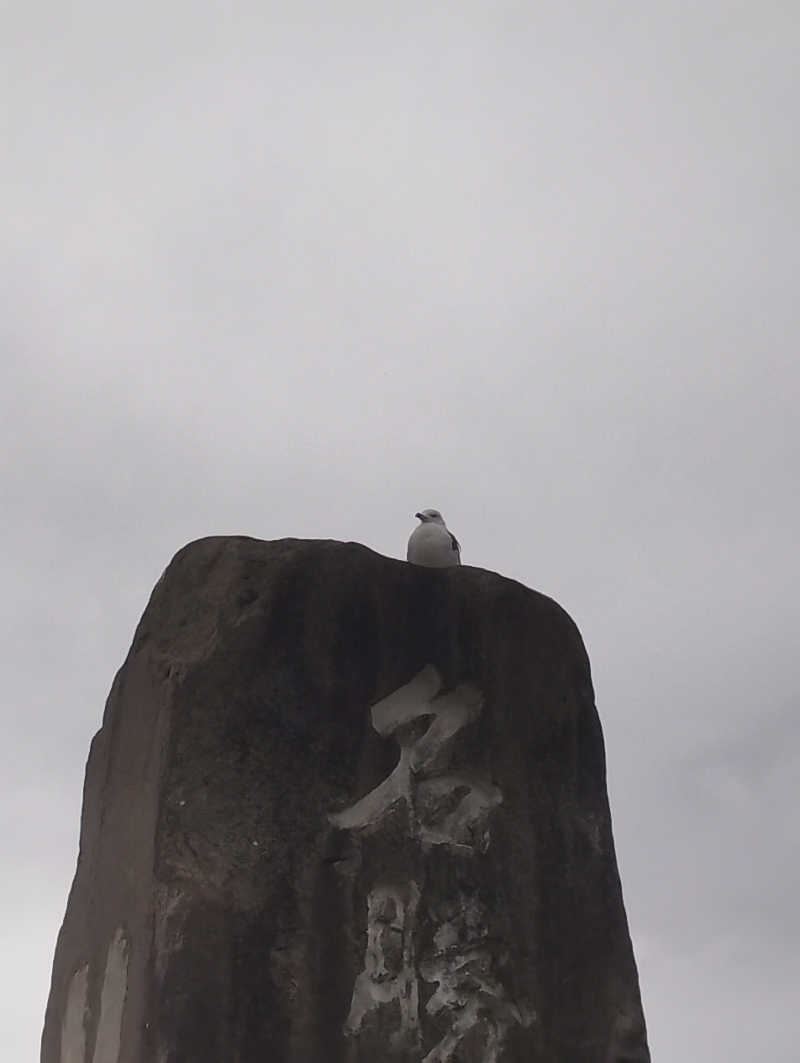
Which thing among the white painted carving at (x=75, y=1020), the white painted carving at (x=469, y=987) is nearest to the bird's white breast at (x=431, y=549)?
the white painted carving at (x=469, y=987)

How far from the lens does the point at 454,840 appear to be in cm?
550

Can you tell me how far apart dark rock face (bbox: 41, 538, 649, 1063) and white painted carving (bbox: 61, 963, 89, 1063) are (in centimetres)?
2

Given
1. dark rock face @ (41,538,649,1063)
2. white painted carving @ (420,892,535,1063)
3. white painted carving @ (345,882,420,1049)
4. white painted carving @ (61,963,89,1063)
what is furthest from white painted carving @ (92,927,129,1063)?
white painted carving @ (420,892,535,1063)

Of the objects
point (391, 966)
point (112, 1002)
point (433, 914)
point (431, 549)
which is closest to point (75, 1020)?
point (112, 1002)

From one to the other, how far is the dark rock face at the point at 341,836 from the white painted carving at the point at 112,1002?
0.01 meters

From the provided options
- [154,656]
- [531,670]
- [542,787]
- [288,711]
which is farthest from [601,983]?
[154,656]

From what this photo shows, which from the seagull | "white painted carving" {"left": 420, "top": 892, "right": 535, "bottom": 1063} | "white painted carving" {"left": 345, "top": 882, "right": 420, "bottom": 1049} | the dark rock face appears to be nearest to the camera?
the dark rock face

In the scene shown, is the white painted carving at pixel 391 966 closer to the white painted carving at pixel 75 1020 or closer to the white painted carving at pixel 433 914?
the white painted carving at pixel 433 914

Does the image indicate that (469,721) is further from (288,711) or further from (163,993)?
(163,993)

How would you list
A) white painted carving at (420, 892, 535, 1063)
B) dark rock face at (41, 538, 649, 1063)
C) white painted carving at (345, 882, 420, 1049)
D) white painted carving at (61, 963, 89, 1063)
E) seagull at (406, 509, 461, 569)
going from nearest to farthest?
dark rock face at (41, 538, 649, 1063) → white painted carving at (345, 882, 420, 1049) → white painted carving at (420, 892, 535, 1063) → white painted carving at (61, 963, 89, 1063) → seagull at (406, 509, 461, 569)

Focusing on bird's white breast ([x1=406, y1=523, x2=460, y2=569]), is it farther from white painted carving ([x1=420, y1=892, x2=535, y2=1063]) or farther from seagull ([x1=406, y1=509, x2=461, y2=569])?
white painted carving ([x1=420, y1=892, x2=535, y2=1063])

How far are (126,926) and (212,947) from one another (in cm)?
45

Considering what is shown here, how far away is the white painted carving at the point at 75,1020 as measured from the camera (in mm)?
5387

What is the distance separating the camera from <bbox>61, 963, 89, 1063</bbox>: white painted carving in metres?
5.39
